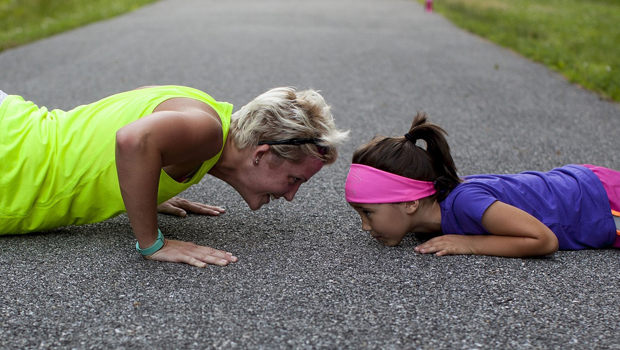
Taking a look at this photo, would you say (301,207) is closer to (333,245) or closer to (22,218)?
(333,245)

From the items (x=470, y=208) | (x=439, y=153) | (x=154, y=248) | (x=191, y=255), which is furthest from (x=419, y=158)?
(x=154, y=248)

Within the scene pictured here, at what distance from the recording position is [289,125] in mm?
2623

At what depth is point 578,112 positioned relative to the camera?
596cm

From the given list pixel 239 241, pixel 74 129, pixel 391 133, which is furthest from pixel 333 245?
pixel 391 133

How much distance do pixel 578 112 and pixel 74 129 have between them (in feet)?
15.9

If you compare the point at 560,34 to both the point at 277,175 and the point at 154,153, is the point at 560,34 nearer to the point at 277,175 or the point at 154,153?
the point at 277,175

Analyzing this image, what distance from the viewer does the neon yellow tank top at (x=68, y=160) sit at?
267cm

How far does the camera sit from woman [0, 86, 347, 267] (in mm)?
2633

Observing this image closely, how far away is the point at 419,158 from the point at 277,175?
659 millimetres

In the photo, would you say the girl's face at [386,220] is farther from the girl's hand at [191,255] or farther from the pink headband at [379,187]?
the girl's hand at [191,255]

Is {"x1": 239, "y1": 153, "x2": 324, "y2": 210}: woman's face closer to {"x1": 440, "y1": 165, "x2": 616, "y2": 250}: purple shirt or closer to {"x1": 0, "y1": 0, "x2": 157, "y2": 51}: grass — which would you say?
{"x1": 440, "y1": 165, "x2": 616, "y2": 250}: purple shirt

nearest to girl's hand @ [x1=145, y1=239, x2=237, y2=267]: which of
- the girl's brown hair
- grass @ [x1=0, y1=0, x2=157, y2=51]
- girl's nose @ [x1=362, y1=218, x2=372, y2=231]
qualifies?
girl's nose @ [x1=362, y1=218, x2=372, y2=231]

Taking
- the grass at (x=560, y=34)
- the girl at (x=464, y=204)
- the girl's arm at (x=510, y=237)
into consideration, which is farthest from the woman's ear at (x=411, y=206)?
the grass at (x=560, y=34)

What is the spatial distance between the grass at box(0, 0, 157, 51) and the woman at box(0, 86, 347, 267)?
673 cm
